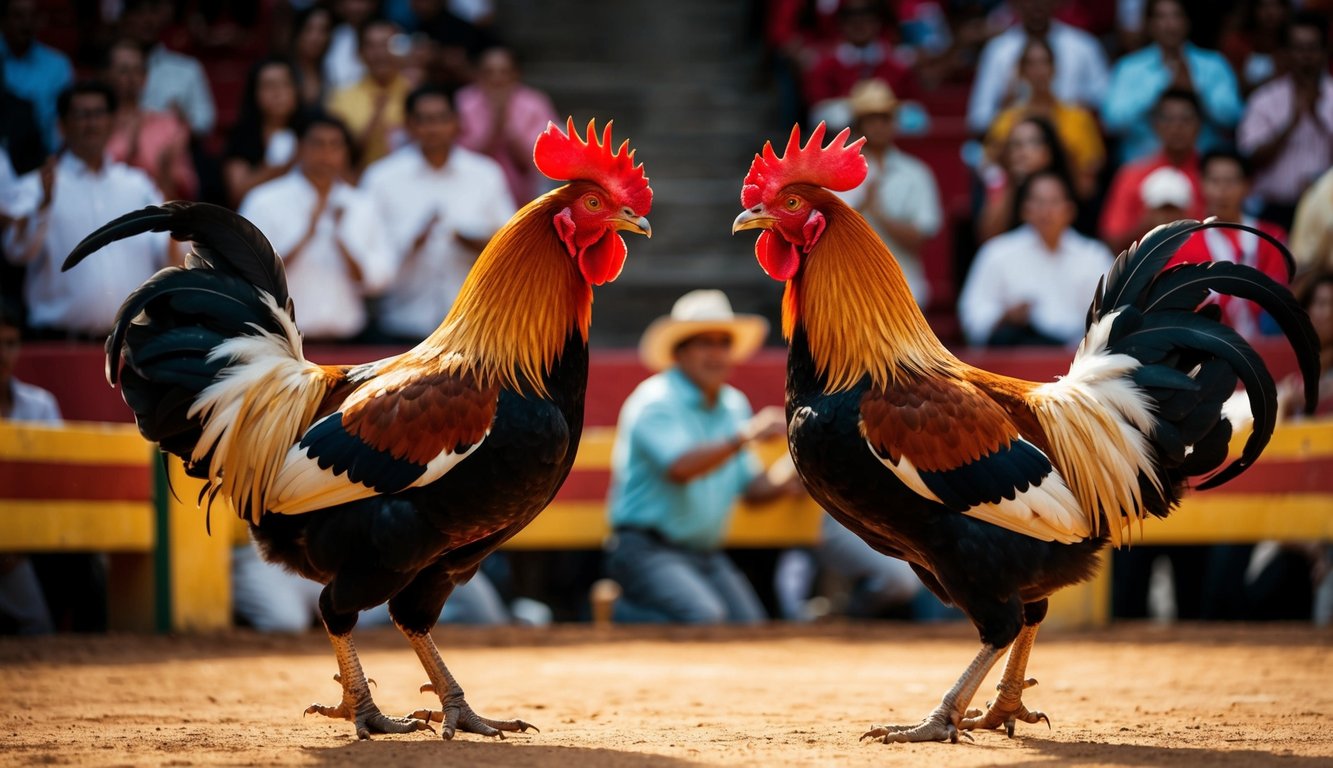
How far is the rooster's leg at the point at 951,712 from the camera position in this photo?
5133mm

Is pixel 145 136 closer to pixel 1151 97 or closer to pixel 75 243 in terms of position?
pixel 75 243

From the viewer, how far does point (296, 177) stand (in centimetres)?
1029

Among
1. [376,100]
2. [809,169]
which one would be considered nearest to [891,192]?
[376,100]

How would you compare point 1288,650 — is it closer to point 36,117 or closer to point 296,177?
point 296,177

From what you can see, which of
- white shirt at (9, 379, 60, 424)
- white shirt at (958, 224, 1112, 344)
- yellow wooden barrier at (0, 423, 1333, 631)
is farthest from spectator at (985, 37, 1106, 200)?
white shirt at (9, 379, 60, 424)

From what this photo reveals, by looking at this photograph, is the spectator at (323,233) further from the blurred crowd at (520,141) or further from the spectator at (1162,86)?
the spectator at (1162,86)

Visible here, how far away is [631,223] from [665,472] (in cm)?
380

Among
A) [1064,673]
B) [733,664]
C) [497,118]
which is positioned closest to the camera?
[1064,673]

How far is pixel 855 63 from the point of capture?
12.9m

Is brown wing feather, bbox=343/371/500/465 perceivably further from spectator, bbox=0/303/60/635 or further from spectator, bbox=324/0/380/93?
spectator, bbox=324/0/380/93

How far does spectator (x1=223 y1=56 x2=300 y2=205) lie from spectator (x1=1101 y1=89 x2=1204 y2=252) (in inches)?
227

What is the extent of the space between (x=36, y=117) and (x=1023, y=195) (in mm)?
6806

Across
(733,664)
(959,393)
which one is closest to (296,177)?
(733,664)

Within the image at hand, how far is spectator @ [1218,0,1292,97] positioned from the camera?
42.3 feet
